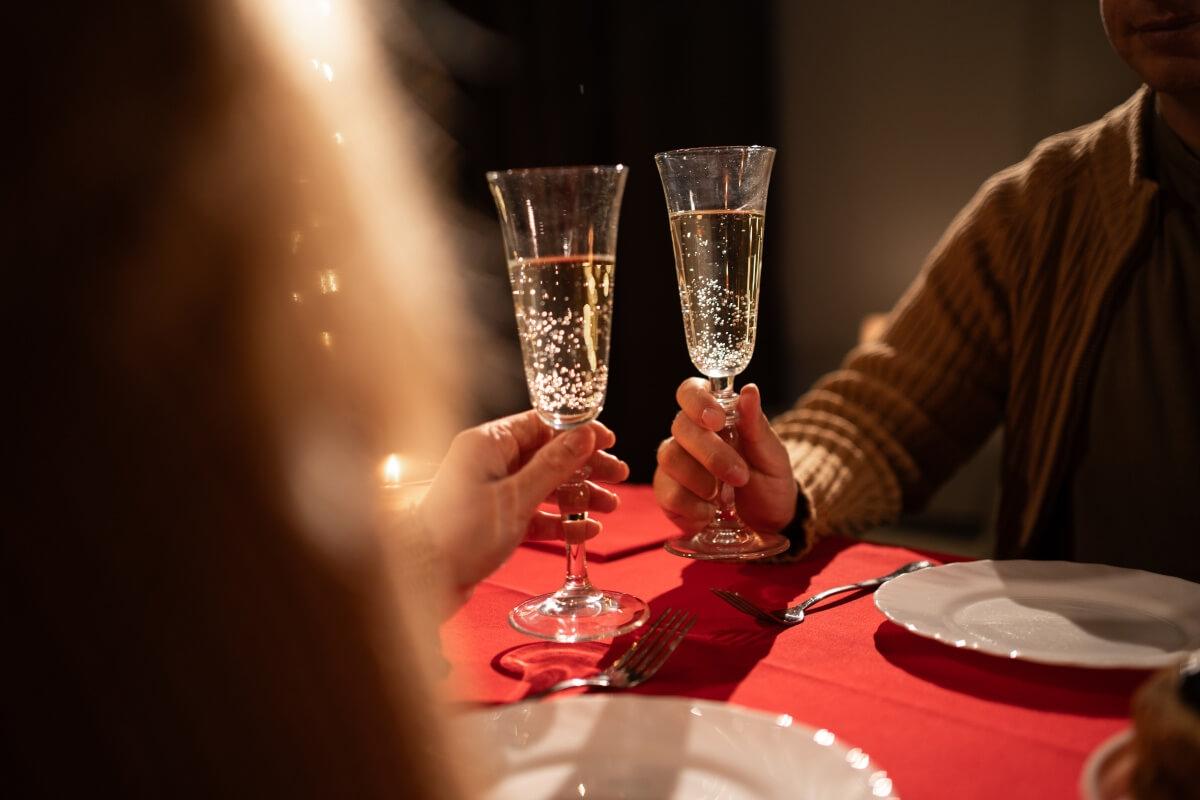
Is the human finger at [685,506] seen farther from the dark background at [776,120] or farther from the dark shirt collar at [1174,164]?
the dark background at [776,120]

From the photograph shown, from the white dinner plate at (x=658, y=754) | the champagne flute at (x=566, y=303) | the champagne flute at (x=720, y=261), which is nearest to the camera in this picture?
the white dinner plate at (x=658, y=754)

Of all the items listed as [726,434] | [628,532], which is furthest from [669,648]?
[628,532]

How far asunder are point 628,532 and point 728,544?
0.77ft

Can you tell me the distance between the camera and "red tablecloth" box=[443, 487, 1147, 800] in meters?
0.74

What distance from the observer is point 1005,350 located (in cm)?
194

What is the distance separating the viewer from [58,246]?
682 mm

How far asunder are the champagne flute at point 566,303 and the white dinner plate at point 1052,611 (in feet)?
1.07

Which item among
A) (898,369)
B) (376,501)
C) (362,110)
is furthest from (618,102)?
(376,501)

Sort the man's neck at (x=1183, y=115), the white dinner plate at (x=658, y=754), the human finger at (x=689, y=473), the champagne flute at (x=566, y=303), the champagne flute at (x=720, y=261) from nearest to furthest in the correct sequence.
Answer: the white dinner plate at (x=658, y=754)
the champagne flute at (x=566, y=303)
the champagne flute at (x=720, y=261)
the human finger at (x=689, y=473)
the man's neck at (x=1183, y=115)

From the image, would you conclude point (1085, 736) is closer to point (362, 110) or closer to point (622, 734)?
point (622, 734)

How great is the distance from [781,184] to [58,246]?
5.12 metres

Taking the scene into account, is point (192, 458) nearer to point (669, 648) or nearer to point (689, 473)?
point (669, 648)

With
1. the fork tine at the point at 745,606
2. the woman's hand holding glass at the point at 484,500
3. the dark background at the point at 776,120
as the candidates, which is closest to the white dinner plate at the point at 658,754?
the woman's hand holding glass at the point at 484,500

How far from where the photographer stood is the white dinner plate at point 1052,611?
0.90 meters
